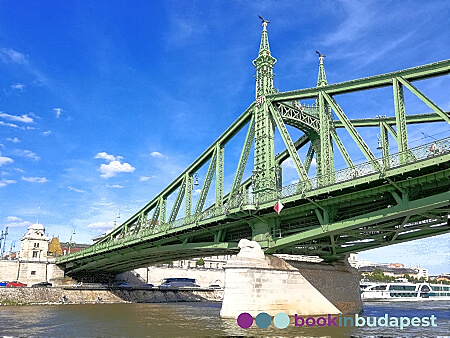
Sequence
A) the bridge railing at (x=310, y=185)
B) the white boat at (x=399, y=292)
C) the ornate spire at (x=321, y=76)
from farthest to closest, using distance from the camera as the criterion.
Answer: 1. the white boat at (x=399, y=292)
2. the ornate spire at (x=321, y=76)
3. the bridge railing at (x=310, y=185)

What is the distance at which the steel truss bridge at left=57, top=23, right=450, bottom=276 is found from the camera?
29.1 meters

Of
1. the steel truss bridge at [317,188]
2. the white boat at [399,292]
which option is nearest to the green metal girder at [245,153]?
the steel truss bridge at [317,188]

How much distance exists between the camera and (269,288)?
36125 mm

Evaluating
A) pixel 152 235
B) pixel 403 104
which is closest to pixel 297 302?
pixel 403 104

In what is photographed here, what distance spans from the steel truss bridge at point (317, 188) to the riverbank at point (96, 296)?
2059 centimetres

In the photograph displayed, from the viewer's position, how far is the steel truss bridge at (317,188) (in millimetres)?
29109

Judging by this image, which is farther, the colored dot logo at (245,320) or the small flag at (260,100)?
the small flag at (260,100)

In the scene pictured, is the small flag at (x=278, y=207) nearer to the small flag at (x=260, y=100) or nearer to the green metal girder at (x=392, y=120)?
the small flag at (x=260, y=100)

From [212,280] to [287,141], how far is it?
277 ft

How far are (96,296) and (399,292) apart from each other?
7451 centimetres

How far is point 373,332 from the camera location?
2883 cm

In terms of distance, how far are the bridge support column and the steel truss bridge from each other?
2080 mm

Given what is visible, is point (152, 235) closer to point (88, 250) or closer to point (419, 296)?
point (88, 250)

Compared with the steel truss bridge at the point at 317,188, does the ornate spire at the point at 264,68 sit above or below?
above
